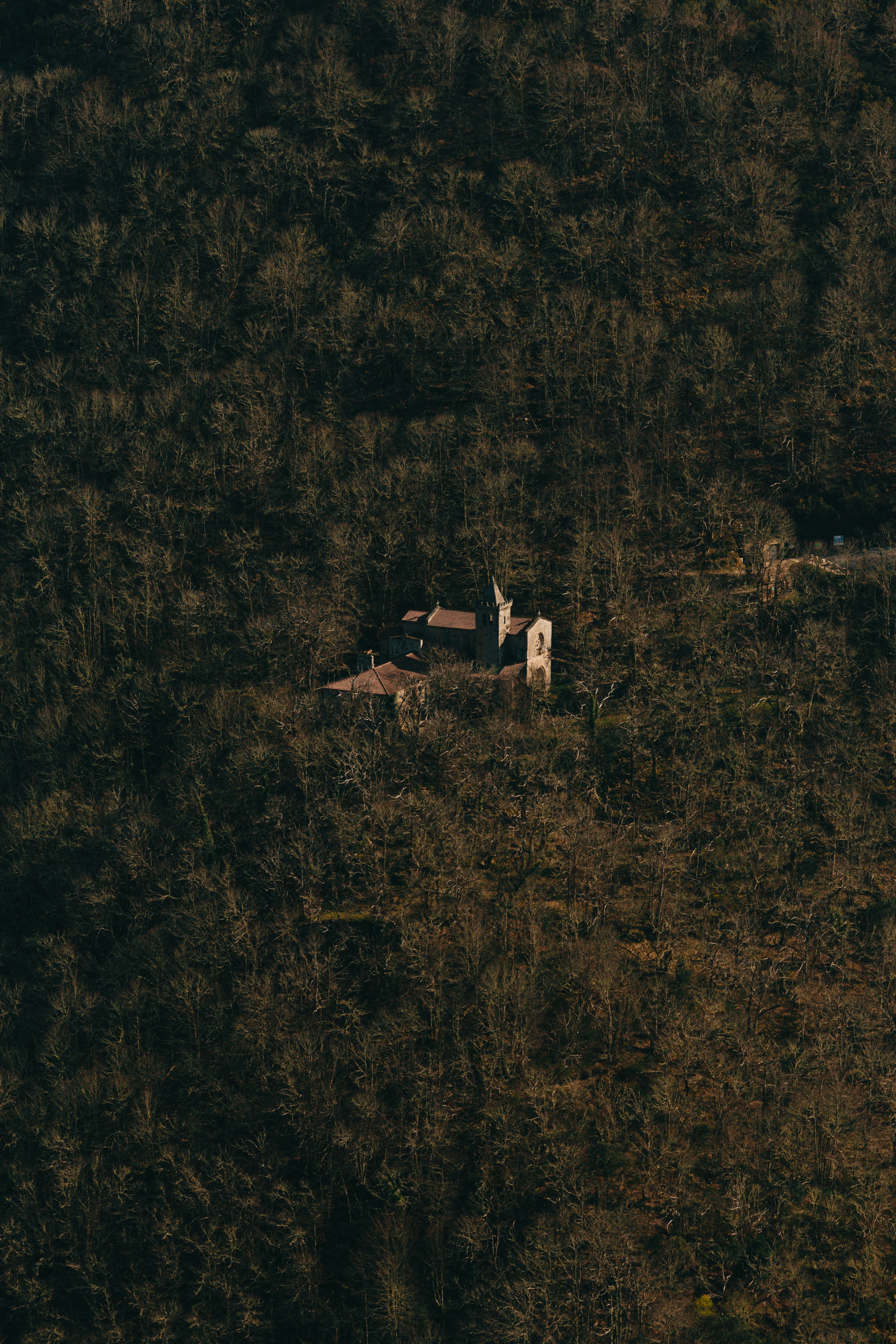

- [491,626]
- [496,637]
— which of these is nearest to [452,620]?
[491,626]

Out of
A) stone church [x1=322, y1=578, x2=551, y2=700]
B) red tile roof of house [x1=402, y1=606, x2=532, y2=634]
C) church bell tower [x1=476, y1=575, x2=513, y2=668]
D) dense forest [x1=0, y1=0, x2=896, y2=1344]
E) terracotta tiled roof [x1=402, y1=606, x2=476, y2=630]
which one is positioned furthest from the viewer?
terracotta tiled roof [x1=402, y1=606, x2=476, y2=630]

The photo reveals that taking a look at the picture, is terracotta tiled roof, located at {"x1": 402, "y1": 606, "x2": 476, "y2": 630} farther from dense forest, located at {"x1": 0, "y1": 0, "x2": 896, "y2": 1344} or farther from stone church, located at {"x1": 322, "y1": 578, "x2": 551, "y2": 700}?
dense forest, located at {"x1": 0, "y1": 0, "x2": 896, "y2": 1344}

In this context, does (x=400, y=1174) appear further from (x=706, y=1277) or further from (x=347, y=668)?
(x=347, y=668)

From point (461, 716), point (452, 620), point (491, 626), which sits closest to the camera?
point (461, 716)

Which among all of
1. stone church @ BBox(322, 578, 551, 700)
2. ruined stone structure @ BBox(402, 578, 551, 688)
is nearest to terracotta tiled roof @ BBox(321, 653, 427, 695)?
stone church @ BBox(322, 578, 551, 700)

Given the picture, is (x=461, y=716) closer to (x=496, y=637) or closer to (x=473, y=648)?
(x=496, y=637)

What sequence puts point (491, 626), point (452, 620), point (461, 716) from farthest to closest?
point (452, 620) < point (491, 626) < point (461, 716)
